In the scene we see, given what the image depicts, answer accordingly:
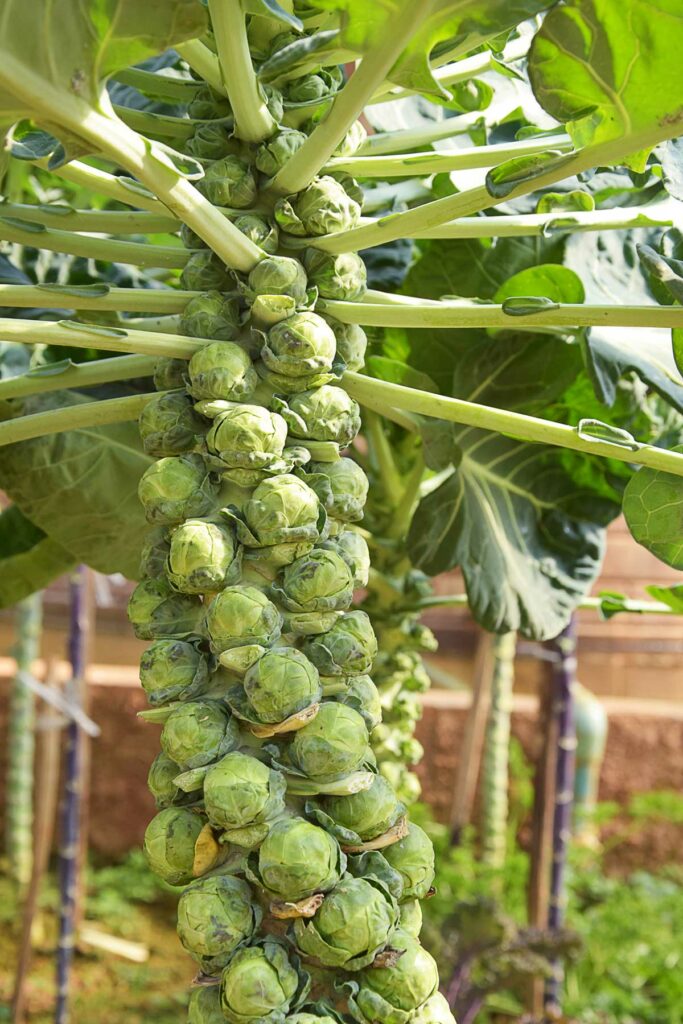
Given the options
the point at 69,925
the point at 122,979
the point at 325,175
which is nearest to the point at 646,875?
the point at 122,979

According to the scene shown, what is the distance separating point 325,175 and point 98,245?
0.60ft

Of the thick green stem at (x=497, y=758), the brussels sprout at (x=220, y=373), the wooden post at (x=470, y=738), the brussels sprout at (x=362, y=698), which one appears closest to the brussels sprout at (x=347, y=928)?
the brussels sprout at (x=362, y=698)

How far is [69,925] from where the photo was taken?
245 centimetres

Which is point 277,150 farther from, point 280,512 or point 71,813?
point 71,813

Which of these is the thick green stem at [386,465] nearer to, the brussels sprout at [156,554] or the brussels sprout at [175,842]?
the brussels sprout at [156,554]

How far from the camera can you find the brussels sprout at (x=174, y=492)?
2.10 ft

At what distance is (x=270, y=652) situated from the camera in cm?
60

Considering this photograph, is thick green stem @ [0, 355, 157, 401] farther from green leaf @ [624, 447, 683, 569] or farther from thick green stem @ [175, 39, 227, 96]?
green leaf @ [624, 447, 683, 569]

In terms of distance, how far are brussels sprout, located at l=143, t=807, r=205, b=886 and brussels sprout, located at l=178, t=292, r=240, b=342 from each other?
1.04 ft

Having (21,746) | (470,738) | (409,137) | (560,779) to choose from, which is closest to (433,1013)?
(409,137)

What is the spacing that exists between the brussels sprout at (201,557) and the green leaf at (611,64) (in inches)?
13.0

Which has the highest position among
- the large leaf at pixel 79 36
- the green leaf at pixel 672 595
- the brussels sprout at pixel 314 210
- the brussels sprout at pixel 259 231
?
the large leaf at pixel 79 36

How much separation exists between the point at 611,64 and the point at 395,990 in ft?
1.80

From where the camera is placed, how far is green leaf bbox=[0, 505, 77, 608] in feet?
3.57
